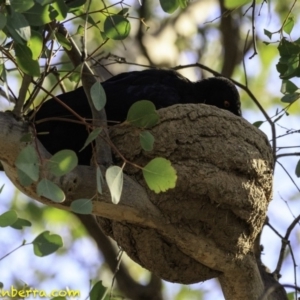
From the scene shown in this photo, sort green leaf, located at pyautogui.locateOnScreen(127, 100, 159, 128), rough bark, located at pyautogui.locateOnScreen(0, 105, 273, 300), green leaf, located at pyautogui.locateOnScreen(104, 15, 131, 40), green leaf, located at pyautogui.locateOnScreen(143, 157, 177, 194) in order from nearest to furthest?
1. green leaf, located at pyautogui.locateOnScreen(143, 157, 177, 194)
2. green leaf, located at pyautogui.locateOnScreen(127, 100, 159, 128)
3. green leaf, located at pyautogui.locateOnScreen(104, 15, 131, 40)
4. rough bark, located at pyautogui.locateOnScreen(0, 105, 273, 300)

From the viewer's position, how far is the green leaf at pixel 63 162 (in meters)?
2.58

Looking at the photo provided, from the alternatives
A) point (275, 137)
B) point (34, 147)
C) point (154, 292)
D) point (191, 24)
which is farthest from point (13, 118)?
point (191, 24)

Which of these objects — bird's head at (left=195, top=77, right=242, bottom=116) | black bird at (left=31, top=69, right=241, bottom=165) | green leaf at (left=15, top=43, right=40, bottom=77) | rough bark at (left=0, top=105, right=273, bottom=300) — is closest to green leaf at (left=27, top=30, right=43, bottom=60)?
green leaf at (left=15, top=43, right=40, bottom=77)

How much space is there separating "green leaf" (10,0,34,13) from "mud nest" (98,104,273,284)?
3.68 ft

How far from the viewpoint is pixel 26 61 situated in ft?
8.95

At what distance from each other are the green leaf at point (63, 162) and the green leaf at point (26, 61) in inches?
12.8

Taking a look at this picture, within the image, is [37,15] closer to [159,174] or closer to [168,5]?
[168,5]

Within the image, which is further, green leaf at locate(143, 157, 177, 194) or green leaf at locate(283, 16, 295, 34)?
green leaf at locate(283, 16, 295, 34)

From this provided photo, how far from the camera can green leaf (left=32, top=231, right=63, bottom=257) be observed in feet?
8.78

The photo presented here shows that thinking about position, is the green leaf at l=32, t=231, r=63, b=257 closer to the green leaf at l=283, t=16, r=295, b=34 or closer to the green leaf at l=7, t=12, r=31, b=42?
the green leaf at l=7, t=12, r=31, b=42

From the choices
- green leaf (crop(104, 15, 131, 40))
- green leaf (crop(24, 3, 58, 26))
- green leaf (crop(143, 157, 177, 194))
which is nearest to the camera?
green leaf (crop(24, 3, 58, 26))

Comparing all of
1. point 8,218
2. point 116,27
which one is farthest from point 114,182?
point 116,27

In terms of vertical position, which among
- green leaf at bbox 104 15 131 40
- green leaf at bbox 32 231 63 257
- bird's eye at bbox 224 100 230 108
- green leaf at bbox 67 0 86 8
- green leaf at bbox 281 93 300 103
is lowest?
green leaf at bbox 32 231 63 257

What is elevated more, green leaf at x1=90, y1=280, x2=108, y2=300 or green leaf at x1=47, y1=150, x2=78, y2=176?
green leaf at x1=47, y1=150, x2=78, y2=176
